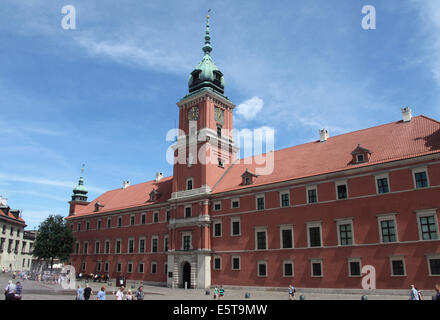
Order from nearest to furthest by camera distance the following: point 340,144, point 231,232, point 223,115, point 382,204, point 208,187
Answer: point 382,204, point 340,144, point 231,232, point 208,187, point 223,115

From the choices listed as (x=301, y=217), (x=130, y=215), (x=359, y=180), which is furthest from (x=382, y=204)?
(x=130, y=215)

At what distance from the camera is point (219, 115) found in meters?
47.8

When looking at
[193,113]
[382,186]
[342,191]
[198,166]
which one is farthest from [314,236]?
[193,113]

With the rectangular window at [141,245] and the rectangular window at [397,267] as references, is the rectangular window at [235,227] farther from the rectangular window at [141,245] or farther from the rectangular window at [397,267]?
the rectangular window at [141,245]

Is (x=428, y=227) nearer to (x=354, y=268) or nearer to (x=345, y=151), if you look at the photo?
(x=354, y=268)

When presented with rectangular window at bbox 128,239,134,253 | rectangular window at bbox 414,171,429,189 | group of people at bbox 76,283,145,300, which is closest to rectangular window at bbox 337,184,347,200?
rectangular window at bbox 414,171,429,189

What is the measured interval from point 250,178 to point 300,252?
32.5 ft

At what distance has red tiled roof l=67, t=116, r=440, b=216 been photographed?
2994cm

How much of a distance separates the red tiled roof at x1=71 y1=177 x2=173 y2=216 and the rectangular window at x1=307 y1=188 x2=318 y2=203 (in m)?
21.8

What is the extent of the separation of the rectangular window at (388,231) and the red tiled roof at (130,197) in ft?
93.7

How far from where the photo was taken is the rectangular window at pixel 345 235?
30.4 m

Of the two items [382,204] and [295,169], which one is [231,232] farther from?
[382,204]

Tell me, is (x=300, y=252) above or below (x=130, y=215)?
below

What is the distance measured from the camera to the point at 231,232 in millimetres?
38969
